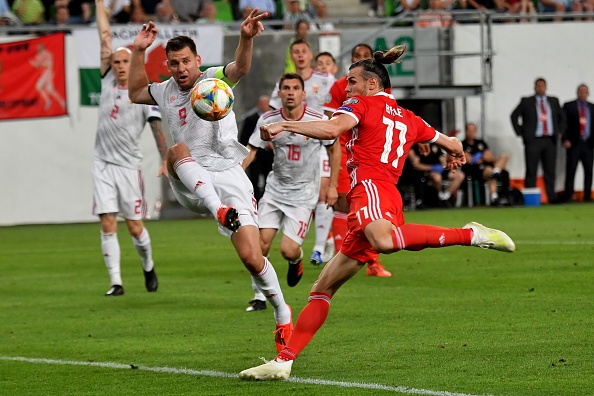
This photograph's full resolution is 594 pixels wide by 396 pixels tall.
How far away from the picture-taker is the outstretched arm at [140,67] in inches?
363

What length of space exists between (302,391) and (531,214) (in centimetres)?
1686

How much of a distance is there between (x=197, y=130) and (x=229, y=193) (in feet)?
1.99

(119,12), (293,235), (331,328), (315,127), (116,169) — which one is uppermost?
(119,12)

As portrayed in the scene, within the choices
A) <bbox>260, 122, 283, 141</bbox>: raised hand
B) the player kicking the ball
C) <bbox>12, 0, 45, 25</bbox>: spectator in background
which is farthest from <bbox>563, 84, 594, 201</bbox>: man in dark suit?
<bbox>260, 122, 283, 141</bbox>: raised hand

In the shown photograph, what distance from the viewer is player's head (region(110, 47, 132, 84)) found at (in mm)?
12648

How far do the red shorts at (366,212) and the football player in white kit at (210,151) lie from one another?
43.4 inches

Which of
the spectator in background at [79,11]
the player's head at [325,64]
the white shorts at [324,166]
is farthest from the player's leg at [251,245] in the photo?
the spectator in background at [79,11]

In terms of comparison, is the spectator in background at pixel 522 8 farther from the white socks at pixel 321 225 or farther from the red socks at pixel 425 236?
the red socks at pixel 425 236

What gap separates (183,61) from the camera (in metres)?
8.94

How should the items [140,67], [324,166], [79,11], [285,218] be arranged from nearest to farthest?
1. [140,67]
2. [285,218]
3. [324,166]
4. [79,11]

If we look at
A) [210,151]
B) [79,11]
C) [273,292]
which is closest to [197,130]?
[210,151]

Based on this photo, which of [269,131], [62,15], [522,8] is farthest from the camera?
[522,8]

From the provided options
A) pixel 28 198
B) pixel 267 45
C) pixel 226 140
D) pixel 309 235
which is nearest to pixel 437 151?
pixel 267 45

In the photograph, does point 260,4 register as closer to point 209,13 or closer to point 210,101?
point 209,13
